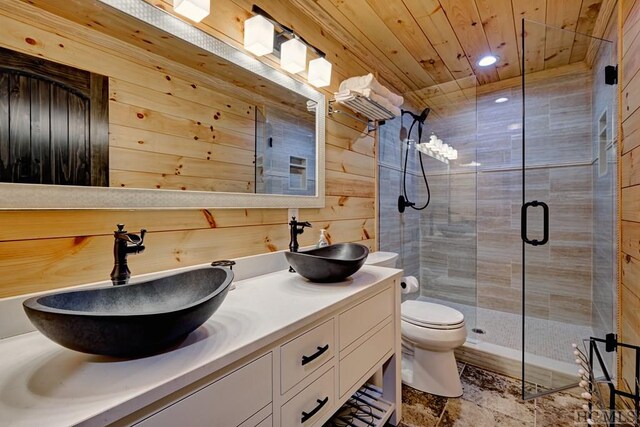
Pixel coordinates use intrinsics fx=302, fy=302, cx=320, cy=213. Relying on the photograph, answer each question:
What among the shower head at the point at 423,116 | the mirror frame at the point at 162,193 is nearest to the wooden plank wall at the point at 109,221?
the mirror frame at the point at 162,193

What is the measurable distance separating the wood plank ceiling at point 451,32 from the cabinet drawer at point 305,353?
175 cm

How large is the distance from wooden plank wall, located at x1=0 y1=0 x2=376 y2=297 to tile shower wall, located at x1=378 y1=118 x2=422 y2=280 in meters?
1.18

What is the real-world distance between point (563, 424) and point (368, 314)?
1.35m

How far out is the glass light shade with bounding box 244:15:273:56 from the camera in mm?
1391

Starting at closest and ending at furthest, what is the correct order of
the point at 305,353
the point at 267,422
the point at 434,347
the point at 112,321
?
the point at 112,321 < the point at 267,422 < the point at 305,353 < the point at 434,347

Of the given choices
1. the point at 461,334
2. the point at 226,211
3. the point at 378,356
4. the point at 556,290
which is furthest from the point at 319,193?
the point at 556,290

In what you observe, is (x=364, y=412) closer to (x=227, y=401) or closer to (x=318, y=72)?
(x=227, y=401)

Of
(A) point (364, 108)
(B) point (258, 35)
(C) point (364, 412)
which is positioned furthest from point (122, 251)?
(A) point (364, 108)

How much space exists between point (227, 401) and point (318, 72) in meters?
1.67

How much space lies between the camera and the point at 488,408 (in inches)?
69.4

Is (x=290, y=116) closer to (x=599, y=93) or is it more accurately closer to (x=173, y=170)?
(x=173, y=170)

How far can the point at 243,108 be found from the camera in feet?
4.68

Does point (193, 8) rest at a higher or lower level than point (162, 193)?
higher

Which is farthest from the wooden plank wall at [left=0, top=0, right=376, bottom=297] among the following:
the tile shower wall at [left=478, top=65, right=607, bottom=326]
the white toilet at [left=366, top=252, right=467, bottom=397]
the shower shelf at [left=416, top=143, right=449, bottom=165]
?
the tile shower wall at [left=478, top=65, right=607, bottom=326]
